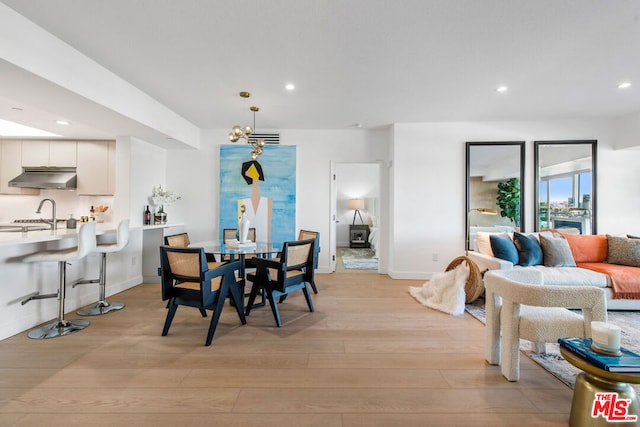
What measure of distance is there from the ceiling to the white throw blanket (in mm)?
2305

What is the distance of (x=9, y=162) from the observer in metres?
4.36

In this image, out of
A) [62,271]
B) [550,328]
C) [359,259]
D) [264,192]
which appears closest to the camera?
[550,328]

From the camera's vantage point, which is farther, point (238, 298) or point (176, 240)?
point (176, 240)

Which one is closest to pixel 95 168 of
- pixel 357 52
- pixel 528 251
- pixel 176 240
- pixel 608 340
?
pixel 176 240

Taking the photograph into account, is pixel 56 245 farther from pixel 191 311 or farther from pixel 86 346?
pixel 191 311

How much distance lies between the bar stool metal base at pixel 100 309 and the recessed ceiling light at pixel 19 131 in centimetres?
293

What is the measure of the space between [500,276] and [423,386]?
3.16 feet

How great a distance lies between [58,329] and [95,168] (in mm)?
2844

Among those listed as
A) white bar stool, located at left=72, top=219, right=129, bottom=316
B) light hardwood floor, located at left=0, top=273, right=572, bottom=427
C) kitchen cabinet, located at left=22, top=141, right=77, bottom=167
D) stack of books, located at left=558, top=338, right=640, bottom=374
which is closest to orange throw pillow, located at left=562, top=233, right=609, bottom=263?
light hardwood floor, located at left=0, top=273, right=572, bottom=427

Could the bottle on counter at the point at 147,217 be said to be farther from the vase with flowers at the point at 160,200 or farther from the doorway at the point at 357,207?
the doorway at the point at 357,207

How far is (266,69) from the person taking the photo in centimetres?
282

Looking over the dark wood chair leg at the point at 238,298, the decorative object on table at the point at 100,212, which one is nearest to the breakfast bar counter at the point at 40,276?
the decorative object on table at the point at 100,212

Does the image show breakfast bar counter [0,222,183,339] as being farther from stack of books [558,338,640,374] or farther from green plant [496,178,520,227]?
green plant [496,178,520,227]
